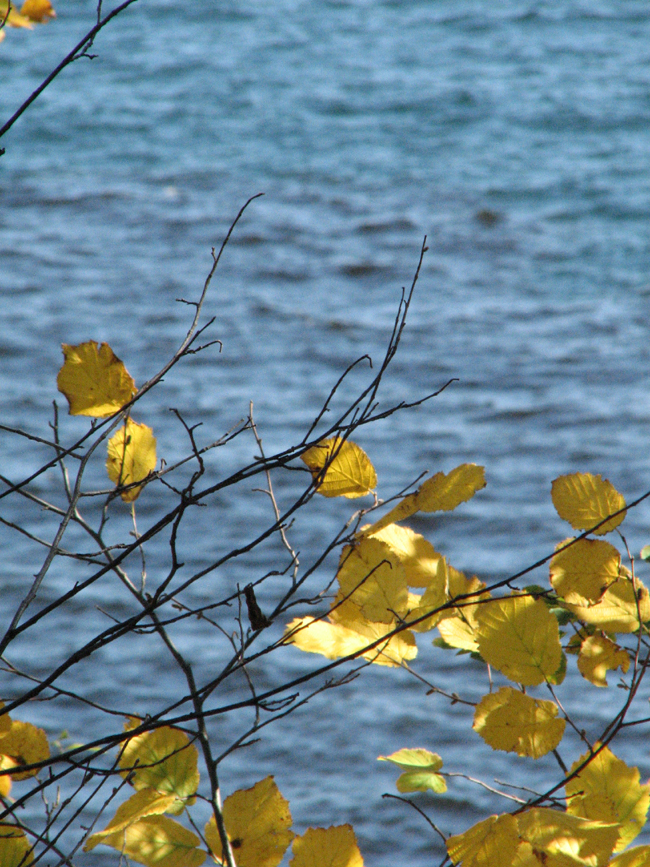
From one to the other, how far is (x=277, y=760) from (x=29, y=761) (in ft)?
5.69

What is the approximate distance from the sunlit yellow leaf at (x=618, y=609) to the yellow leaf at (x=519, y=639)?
2.1 inches

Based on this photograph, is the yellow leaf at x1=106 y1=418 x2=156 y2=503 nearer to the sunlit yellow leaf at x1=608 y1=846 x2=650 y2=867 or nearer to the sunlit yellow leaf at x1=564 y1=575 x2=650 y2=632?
the sunlit yellow leaf at x1=564 y1=575 x2=650 y2=632

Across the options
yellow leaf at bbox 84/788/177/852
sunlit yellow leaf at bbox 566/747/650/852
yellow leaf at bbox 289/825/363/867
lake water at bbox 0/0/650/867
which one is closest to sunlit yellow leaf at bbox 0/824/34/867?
yellow leaf at bbox 84/788/177/852

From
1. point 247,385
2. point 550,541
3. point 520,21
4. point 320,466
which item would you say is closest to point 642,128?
point 520,21

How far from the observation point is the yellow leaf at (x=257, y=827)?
85 centimetres

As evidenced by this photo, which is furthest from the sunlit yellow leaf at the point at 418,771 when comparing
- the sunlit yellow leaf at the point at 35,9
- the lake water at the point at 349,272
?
the lake water at the point at 349,272

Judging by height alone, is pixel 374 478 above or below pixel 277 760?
above

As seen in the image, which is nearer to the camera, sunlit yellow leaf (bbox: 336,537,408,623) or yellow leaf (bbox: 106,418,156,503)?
sunlit yellow leaf (bbox: 336,537,408,623)

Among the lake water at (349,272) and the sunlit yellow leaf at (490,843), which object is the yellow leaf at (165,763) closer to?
the sunlit yellow leaf at (490,843)

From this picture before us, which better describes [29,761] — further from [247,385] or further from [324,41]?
[324,41]

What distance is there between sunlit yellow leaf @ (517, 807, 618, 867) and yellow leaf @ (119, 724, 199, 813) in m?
0.28

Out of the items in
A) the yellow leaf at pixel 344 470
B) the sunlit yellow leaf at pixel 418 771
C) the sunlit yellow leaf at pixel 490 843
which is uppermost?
the yellow leaf at pixel 344 470

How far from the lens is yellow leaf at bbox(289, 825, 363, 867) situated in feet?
2.63

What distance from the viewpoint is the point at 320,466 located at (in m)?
0.92
